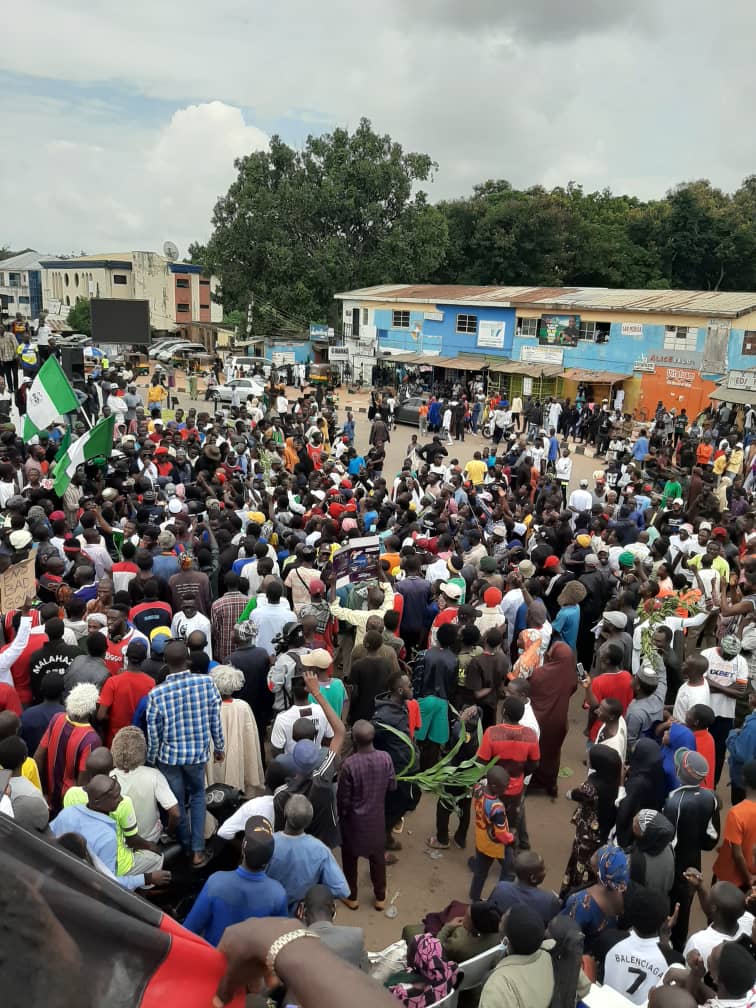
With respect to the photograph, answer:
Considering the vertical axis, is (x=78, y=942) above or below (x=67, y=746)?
above

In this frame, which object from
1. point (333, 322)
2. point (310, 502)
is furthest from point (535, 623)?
point (333, 322)

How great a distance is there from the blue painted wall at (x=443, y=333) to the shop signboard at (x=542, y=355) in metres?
0.90

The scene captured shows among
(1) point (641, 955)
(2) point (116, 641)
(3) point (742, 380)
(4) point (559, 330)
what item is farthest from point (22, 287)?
(1) point (641, 955)

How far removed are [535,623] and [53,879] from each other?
5708 mm

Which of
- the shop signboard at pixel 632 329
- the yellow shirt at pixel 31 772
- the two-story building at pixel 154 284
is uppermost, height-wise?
the two-story building at pixel 154 284

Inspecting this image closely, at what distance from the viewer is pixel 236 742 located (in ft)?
16.8

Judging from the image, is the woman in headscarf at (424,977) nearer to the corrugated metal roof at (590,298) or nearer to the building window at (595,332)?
the corrugated metal roof at (590,298)

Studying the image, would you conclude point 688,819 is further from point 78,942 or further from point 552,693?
point 78,942

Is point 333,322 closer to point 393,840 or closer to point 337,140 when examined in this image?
point 337,140

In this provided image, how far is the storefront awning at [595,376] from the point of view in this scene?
Result: 90.8ft

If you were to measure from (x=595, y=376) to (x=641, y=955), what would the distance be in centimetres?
2651

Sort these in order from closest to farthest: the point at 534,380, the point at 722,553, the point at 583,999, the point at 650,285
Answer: the point at 583,999, the point at 722,553, the point at 534,380, the point at 650,285

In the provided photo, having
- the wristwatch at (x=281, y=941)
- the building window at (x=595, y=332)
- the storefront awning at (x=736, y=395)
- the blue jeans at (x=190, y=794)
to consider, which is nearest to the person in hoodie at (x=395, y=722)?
the blue jeans at (x=190, y=794)

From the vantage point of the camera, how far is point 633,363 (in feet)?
90.4
